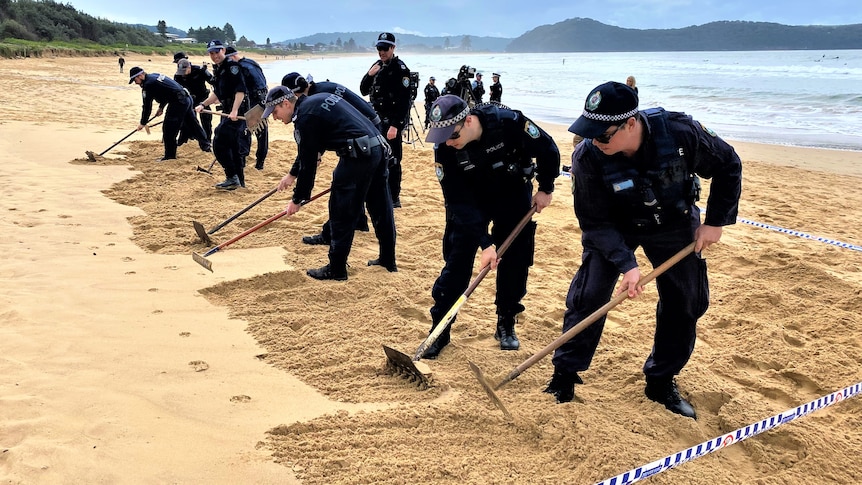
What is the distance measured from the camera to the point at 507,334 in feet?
11.4

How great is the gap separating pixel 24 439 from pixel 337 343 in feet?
5.24

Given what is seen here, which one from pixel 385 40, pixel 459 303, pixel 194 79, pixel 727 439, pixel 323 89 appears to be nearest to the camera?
pixel 727 439

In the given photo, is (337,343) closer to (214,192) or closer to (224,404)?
(224,404)

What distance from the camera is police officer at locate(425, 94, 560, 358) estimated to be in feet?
9.44

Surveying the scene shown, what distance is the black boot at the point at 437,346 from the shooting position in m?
3.26

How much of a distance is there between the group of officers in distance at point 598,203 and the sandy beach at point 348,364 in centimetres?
32

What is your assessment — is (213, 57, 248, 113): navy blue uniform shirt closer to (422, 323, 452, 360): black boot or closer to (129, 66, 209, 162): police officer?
(129, 66, 209, 162): police officer

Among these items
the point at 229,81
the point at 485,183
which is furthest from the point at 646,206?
the point at 229,81

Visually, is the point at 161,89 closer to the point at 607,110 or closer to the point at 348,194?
the point at 348,194

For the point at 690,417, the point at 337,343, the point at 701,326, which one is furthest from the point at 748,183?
the point at 337,343

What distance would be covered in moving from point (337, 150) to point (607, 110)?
237 centimetres

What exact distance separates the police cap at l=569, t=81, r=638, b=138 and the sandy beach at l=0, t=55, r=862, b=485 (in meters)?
1.39

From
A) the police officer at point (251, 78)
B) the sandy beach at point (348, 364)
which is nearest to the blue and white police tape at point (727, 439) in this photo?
the sandy beach at point (348, 364)

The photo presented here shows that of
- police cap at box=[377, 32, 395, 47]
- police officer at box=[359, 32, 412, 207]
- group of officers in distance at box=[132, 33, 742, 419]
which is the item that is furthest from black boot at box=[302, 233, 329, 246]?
police cap at box=[377, 32, 395, 47]
